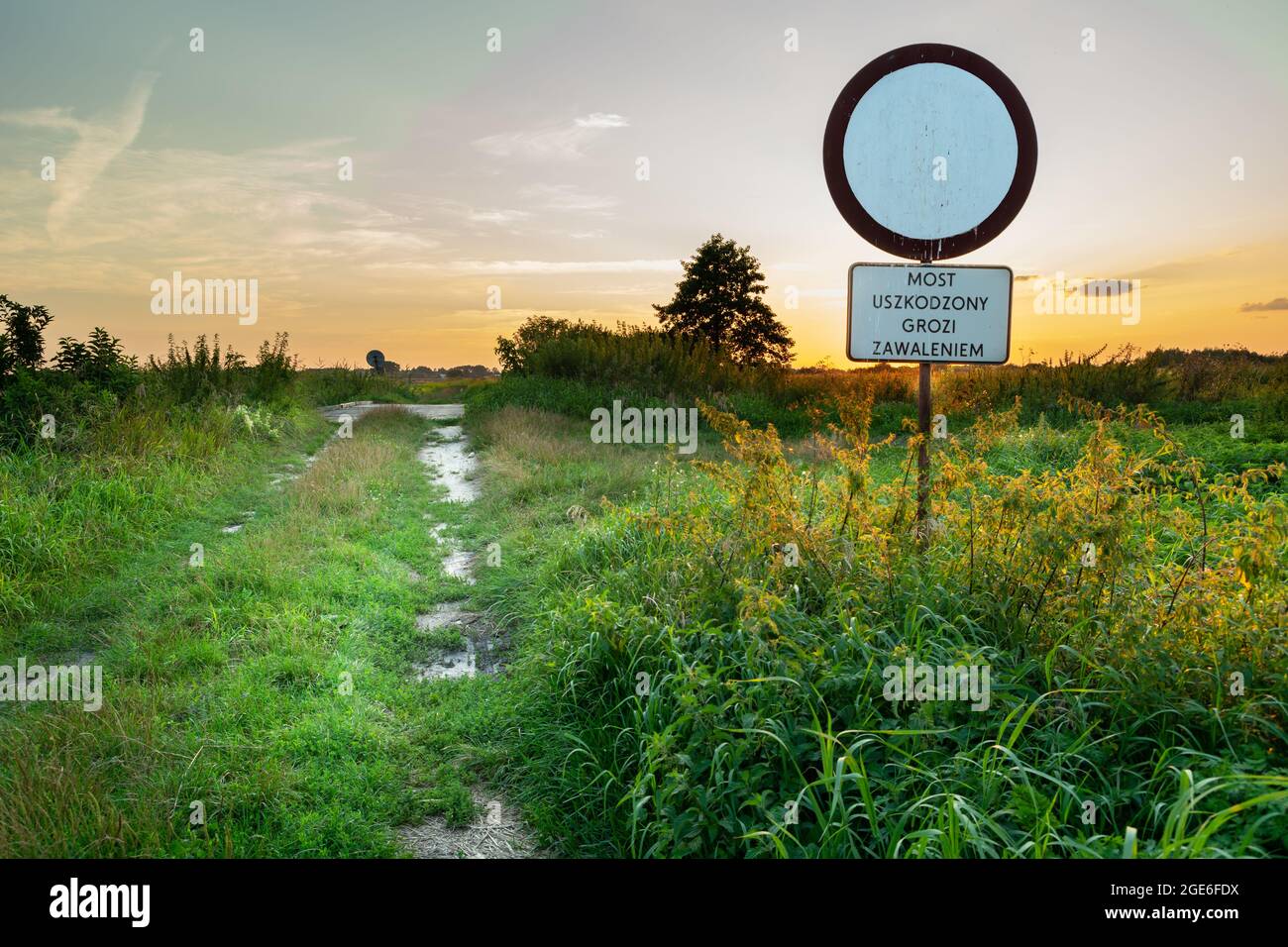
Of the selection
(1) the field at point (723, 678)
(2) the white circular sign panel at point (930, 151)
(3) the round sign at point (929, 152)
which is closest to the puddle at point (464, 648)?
A: (1) the field at point (723, 678)

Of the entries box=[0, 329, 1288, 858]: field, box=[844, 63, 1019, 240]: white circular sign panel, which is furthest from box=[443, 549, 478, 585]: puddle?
box=[844, 63, 1019, 240]: white circular sign panel

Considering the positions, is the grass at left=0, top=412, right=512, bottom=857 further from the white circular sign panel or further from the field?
the white circular sign panel

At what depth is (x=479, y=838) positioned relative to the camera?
3311 millimetres

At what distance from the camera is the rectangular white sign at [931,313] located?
465 cm

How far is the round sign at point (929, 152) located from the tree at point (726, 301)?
31.8m

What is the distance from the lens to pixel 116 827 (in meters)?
3.05

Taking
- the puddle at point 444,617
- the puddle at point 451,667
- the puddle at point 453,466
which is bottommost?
the puddle at point 451,667

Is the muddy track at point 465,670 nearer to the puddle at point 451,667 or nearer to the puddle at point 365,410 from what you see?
the puddle at point 451,667

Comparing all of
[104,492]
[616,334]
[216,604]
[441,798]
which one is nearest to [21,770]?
[441,798]

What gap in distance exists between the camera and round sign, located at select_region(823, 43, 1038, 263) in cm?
462

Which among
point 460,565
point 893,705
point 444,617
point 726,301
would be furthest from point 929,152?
point 726,301

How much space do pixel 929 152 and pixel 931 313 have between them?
98cm

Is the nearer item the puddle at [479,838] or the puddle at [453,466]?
the puddle at [479,838]
